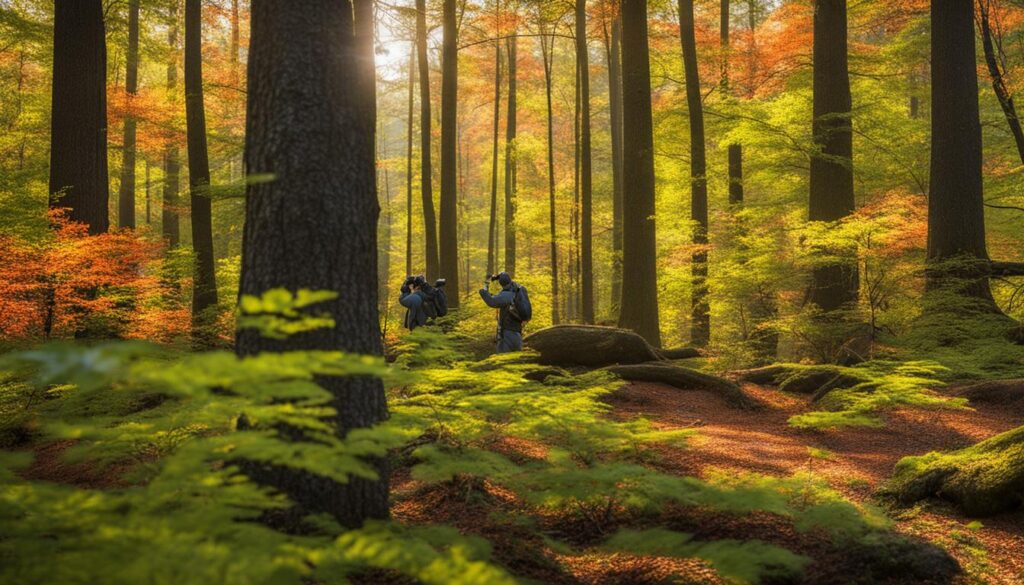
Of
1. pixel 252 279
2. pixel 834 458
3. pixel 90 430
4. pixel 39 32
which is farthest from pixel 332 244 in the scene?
pixel 39 32

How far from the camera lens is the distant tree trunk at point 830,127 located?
11.7m

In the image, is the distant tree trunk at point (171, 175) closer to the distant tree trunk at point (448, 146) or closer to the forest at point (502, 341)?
the forest at point (502, 341)

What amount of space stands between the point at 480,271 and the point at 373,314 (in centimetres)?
3712

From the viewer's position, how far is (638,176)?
1210 centimetres

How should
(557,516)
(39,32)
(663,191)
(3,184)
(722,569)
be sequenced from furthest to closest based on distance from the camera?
(663,191) → (39,32) → (3,184) → (557,516) → (722,569)

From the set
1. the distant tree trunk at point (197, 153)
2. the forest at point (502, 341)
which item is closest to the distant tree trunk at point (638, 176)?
the forest at point (502, 341)

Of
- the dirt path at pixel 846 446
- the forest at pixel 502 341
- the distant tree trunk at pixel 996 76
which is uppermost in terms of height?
the distant tree trunk at pixel 996 76

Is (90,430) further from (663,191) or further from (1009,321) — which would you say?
(663,191)

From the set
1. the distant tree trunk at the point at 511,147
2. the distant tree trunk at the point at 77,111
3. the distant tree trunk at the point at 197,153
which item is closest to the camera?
the distant tree trunk at the point at 77,111

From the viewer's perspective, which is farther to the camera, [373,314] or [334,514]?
[373,314]

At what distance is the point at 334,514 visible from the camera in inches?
132

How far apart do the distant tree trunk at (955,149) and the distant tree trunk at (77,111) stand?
1472 centimetres

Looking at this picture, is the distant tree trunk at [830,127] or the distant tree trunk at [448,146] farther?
the distant tree trunk at [448,146]

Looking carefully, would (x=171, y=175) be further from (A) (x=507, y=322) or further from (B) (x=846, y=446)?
(B) (x=846, y=446)
